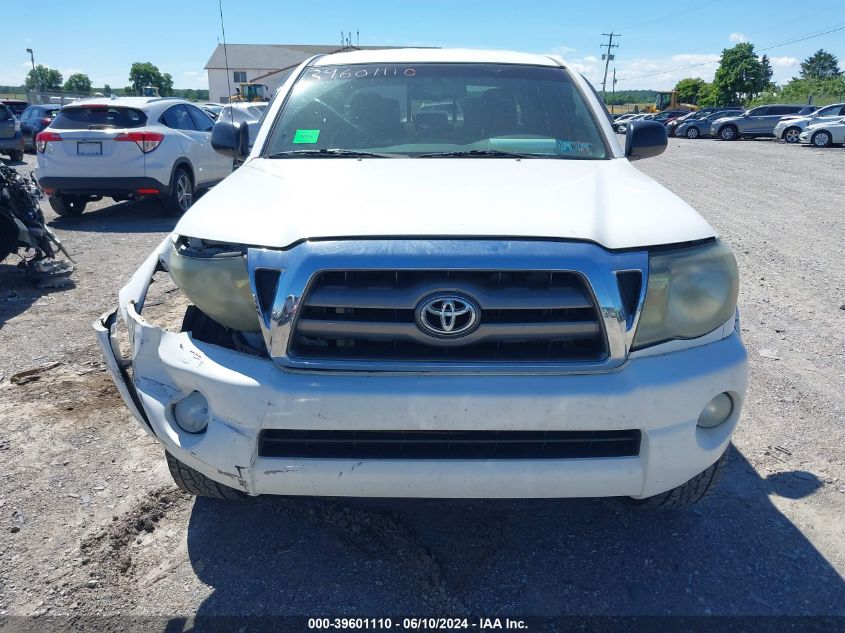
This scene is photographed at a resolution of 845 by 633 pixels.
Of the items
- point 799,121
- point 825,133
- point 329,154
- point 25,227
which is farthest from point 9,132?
point 799,121

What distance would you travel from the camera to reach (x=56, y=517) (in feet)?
9.07

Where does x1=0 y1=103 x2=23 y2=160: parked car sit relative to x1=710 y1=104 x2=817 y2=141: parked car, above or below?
above

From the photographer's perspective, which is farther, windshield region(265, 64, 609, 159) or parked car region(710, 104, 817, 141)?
parked car region(710, 104, 817, 141)

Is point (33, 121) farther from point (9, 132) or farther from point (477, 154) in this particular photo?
point (477, 154)

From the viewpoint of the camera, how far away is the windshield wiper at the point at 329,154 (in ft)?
10.4

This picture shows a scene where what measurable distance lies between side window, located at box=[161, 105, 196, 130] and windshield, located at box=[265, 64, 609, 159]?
275 inches

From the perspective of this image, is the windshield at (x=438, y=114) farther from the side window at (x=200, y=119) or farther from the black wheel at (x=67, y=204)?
the side window at (x=200, y=119)

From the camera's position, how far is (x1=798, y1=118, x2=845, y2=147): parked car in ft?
83.6

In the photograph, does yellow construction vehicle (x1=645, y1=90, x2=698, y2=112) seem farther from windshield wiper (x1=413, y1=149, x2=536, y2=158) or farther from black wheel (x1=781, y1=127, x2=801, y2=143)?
windshield wiper (x1=413, y1=149, x2=536, y2=158)

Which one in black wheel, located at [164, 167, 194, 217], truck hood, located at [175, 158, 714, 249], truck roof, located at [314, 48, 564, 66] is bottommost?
black wheel, located at [164, 167, 194, 217]

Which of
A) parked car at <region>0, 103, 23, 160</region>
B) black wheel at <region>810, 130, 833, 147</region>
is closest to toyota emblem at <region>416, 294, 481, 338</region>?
parked car at <region>0, 103, 23, 160</region>

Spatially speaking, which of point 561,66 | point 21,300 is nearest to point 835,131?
point 561,66

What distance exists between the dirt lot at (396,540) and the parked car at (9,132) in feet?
54.9

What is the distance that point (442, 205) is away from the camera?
2.29 meters
